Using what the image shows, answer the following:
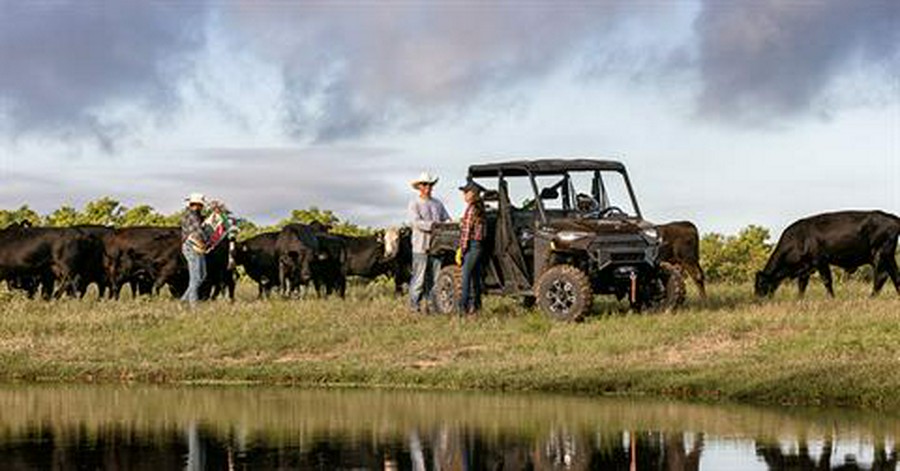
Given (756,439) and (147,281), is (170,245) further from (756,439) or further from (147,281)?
(756,439)

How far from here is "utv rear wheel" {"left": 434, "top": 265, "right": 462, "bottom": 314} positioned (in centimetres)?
2655

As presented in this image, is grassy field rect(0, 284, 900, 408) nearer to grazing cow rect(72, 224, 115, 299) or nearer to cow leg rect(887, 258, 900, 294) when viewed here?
cow leg rect(887, 258, 900, 294)

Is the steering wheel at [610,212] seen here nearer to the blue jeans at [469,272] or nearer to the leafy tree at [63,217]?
the blue jeans at [469,272]

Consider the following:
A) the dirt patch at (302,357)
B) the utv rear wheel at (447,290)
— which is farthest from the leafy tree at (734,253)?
the dirt patch at (302,357)

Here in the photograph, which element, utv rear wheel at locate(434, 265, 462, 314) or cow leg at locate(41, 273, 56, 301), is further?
cow leg at locate(41, 273, 56, 301)

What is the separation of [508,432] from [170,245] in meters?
20.5

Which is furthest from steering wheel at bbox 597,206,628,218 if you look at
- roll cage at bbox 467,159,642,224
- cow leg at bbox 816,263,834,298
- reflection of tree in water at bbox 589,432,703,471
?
reflection of tree in water at bbox 589,432,703,471

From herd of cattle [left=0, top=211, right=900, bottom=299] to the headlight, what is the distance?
6043 mm

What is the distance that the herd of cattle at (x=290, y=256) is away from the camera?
31297 mm

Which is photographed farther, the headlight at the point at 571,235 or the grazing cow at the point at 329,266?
the grazing cow at the point at 329,266

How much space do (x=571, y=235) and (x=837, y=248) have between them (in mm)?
8280

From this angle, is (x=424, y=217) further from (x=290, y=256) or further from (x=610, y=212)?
(x=290, y=256)

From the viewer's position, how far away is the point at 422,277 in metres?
27.9

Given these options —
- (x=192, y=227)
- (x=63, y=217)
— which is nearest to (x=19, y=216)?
(x=63, y=217)
